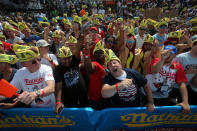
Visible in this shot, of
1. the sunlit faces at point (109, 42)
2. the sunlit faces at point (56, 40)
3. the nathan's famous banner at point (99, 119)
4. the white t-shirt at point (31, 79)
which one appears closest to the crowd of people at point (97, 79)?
the white t-shirt at point (31, 79)

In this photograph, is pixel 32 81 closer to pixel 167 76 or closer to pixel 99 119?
pixel 99 119

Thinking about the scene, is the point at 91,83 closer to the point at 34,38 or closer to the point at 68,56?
the point at 68,56

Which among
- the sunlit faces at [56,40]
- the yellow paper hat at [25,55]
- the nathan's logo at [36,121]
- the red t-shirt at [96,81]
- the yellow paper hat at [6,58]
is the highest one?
the sunlit faces at [56,40]

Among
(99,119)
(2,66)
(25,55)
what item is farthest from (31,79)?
(99,119)

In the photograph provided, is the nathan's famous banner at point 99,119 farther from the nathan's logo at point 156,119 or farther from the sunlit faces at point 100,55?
the sunlit faces at point 100,55

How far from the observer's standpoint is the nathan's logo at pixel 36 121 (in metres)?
1.80

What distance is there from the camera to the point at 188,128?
6.41ft

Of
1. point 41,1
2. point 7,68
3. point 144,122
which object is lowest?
point 144,122

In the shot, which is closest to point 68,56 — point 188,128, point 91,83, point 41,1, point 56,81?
point 56,81

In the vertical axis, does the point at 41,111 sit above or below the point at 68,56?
below

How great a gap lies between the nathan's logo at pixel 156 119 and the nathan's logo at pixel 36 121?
95cm

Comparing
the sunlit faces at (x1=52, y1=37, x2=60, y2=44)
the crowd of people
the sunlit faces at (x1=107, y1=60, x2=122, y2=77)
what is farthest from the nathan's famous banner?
the sunlit faces at (x1=52, y1=37, x2=60, y2=44)

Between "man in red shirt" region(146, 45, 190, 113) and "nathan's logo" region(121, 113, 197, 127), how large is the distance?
0.19 meters

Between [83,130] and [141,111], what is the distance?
1.02 meters
